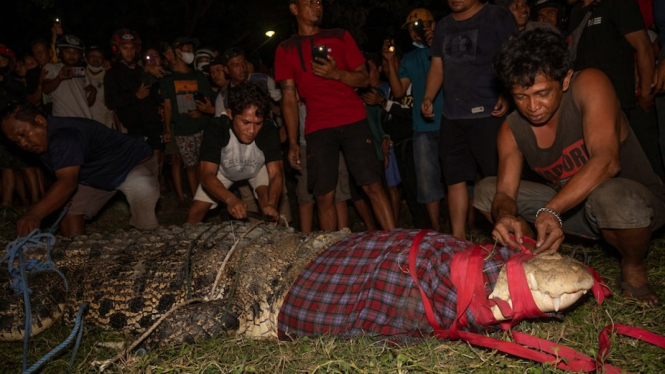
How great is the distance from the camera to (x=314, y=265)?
2607mm

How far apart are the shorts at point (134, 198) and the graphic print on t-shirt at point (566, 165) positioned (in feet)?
11.9

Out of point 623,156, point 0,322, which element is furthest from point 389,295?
point 0,322

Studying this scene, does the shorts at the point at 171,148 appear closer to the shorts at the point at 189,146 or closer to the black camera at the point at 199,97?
the shorts at the point at 189,146

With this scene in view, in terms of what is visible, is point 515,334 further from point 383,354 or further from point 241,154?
point 241,154

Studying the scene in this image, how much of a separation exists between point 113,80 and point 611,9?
18.9 ft

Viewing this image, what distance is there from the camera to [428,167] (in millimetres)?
4387

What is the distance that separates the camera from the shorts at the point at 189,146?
19.8 feet

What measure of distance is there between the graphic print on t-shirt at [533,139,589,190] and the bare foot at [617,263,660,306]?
0.65m

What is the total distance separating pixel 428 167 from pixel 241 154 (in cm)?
179

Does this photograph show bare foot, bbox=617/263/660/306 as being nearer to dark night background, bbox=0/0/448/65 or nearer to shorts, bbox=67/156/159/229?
shorts, bbox=67/156/159/229

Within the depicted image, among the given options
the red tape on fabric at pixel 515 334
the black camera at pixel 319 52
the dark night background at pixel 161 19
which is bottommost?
the red tape on fabric at pixel 515 334

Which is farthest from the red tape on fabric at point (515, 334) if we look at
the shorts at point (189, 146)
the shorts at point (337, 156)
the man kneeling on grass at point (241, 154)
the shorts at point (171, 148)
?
the shorts at point (171, 148)

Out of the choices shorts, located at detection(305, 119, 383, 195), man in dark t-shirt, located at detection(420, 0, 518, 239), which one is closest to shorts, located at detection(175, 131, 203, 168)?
shorts, located at detection(305, 119, 383, 195)

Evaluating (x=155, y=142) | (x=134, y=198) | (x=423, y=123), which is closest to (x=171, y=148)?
(x=155, y=142)
